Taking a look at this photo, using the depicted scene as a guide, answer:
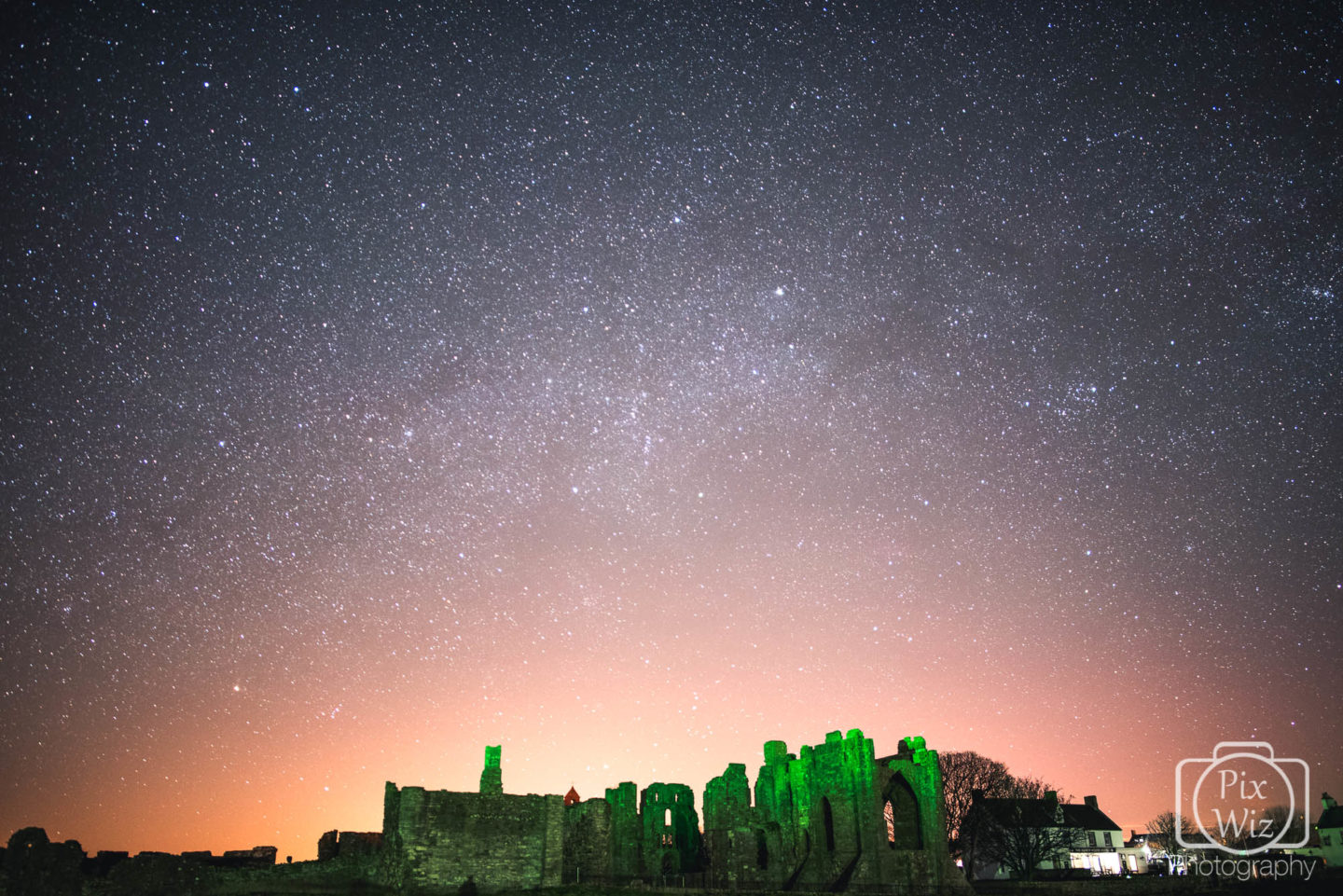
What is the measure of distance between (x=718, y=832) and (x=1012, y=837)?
2162 centimetres

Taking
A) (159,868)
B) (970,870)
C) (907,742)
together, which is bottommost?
(970,870)

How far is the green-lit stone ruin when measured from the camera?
86.3 ft

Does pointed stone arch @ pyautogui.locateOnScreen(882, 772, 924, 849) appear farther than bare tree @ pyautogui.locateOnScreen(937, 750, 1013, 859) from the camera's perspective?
No

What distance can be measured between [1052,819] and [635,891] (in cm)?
3706

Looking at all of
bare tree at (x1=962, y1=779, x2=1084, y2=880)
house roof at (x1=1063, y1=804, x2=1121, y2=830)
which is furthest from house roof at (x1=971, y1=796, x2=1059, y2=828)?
house roof at (x1=1063, y1=804, x2=1121, y2=830)

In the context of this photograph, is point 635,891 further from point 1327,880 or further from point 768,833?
point 1327,880

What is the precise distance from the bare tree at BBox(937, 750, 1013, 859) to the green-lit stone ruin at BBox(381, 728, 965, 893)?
13.0 metres

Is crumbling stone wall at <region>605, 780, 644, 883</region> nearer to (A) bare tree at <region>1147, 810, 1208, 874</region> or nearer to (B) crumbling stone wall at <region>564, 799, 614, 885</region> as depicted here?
(B) crumbling stone wall at <region>564, 799, 614, 885</region>

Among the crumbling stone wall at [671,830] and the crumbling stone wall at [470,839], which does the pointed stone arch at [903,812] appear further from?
the crumbling stone wall at [470,839]

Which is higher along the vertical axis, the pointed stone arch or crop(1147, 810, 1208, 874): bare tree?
the pointed stone arch

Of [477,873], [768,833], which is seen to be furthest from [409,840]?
[768,833]

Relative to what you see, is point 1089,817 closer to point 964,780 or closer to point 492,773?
point 964,780

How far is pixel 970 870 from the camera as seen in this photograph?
4775 centimetres

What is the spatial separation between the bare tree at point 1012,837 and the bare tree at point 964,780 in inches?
34.1
